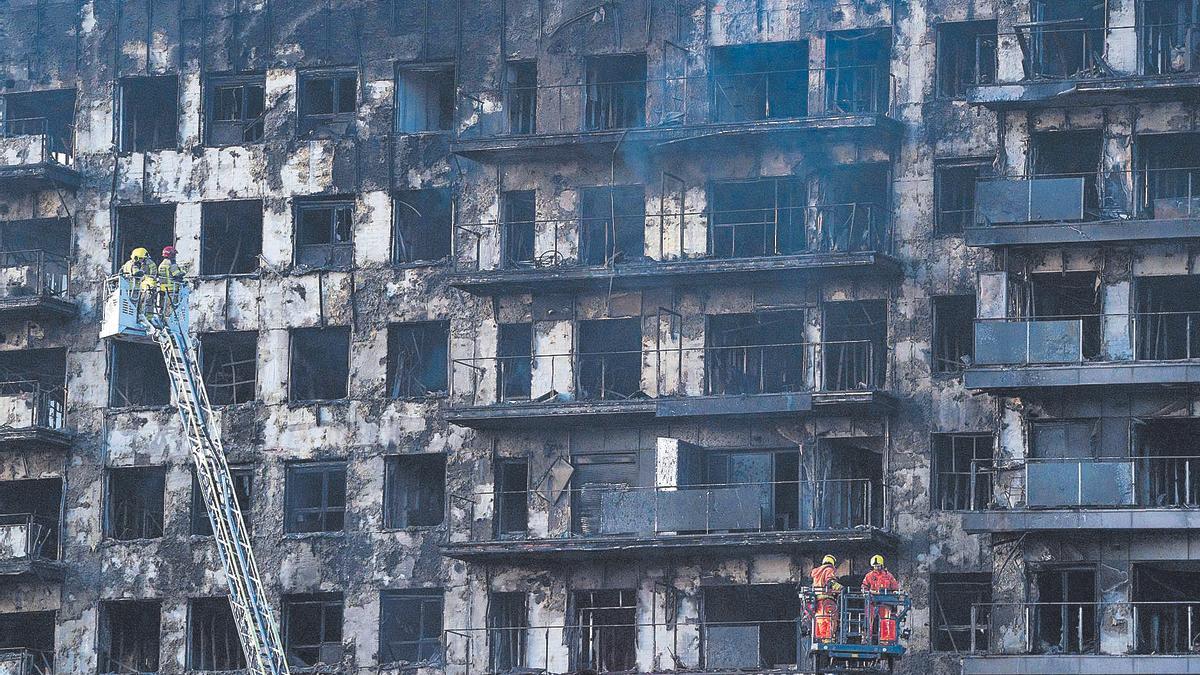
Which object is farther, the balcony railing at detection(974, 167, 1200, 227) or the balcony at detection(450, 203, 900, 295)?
the balcony at detection(450, 203, 900, 295)

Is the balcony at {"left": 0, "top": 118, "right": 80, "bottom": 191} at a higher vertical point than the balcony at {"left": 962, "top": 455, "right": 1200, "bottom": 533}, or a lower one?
higher

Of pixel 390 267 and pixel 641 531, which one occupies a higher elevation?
pixel 390 267

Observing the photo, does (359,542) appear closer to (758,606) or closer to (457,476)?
(457,476)

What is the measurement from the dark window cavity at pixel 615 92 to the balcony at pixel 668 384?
598 cm

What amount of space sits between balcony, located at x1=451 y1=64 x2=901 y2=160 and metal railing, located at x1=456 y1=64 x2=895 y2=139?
2cm

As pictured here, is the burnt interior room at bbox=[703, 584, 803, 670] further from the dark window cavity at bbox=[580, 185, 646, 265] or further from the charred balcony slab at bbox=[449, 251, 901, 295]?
the dark window cavity at bbox=[580, 185, 646, 265]

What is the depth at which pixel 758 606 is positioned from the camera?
7856cm

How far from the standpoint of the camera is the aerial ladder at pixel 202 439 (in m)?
74.6

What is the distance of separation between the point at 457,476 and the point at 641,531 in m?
5.78

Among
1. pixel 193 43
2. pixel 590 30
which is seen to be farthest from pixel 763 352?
pixel 193 43

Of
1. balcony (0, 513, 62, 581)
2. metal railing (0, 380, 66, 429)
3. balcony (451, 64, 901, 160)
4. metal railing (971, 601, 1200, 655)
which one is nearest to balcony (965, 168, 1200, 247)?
balcony (451, 64, 901, 160)

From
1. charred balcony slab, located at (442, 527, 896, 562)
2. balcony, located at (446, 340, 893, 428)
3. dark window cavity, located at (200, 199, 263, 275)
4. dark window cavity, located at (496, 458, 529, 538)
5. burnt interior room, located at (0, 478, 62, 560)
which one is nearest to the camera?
charred balcony slab, located at (442, 527, 896, 562)

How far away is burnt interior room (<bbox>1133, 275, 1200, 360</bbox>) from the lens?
75.5 metres

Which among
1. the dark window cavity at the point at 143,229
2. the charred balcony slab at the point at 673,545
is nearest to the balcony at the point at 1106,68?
the charred balcony slab at the point at 673,545
